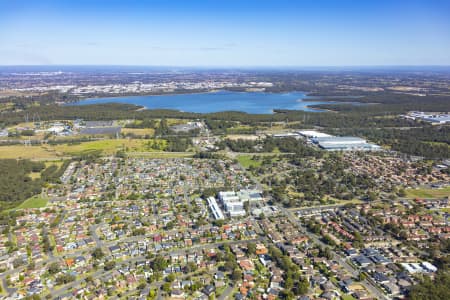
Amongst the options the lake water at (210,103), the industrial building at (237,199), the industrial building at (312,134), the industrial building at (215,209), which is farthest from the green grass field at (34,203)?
Result: the lake water at (210,103)

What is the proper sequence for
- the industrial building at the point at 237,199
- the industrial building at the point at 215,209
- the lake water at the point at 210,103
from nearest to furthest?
the industrial building at the point at 215,209 → the industrial building at the point at 237,199 → the lake water at the point at 210,103

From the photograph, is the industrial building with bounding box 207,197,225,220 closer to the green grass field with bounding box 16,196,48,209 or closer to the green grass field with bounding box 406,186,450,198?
the green grass field with bounding box 16,196,48,209

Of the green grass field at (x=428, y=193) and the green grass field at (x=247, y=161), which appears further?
the green grass field at (x=247, y=161)

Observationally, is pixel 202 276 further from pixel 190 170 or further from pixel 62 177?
pixel 62 177

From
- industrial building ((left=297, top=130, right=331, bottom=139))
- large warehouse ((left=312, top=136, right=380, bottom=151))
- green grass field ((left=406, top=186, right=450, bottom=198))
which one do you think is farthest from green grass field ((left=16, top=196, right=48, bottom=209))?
industrial building ((left=297, top=130, right=331, bottom=139))

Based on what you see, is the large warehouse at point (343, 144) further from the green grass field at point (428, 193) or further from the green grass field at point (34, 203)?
the green grass field at point (34, 203)

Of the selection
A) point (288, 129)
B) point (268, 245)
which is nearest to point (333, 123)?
point (288, 129)

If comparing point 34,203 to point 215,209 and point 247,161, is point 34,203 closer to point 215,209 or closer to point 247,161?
point 215,209

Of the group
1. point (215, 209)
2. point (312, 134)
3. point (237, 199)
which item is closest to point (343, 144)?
point (312, 134)
